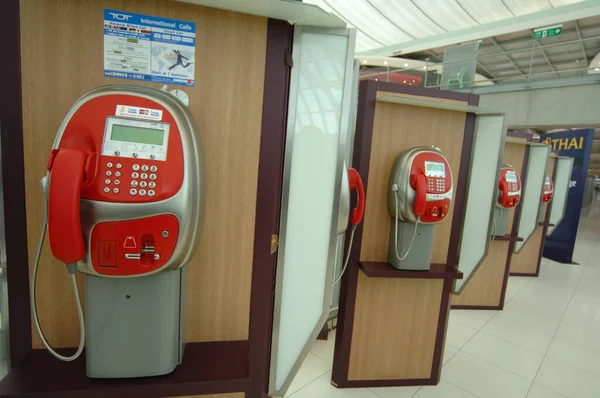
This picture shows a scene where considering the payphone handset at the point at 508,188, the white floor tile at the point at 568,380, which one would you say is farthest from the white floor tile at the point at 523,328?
the payphone handset at the point at 508,188

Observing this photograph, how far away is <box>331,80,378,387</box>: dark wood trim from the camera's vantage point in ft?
6.93

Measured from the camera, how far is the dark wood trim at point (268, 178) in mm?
1059

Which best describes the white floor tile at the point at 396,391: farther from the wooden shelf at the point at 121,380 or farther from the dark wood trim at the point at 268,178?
the wooden shelf at the point at 121,380

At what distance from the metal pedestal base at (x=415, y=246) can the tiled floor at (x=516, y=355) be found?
1018 millimetres

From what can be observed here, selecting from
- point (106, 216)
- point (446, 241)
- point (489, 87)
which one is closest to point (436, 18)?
point (489, 87)

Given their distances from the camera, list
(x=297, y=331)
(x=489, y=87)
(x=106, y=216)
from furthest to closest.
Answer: (x=489, y=87), (x=297, y=331), (x=106, y=216)

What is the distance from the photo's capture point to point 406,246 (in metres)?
2.13

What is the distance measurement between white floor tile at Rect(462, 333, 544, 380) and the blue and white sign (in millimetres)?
3384

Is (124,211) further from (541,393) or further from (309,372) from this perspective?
(541,393)

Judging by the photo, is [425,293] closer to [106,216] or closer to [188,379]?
[188,379]

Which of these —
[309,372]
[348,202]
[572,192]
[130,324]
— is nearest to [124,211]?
[130,324]

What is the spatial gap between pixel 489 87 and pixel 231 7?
287 inches

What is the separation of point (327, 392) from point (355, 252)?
1.05 metres

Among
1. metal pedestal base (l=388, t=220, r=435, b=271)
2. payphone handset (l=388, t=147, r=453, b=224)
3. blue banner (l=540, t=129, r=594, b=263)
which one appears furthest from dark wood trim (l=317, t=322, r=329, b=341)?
blue banner (l=540, t=129, r=594, b=263)
